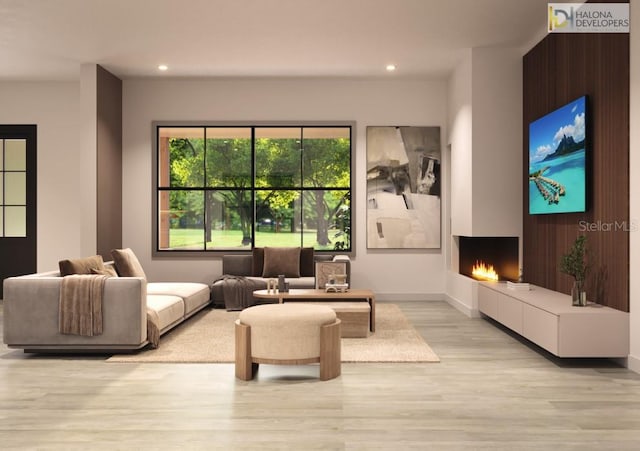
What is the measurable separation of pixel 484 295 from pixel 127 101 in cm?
562

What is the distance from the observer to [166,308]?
18.6ft

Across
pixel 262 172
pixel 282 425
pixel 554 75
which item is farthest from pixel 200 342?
pixel 554 75

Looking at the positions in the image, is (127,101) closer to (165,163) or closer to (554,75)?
(165,163)

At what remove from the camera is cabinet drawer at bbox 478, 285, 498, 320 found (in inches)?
243

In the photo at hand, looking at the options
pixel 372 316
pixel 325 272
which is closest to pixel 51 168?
Answer: pixel 325 272

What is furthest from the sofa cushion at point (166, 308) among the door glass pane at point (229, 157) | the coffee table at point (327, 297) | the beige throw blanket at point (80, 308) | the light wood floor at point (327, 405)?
the door glass pane at point (229, 157)

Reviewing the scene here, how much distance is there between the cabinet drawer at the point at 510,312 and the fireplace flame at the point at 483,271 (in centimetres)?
158

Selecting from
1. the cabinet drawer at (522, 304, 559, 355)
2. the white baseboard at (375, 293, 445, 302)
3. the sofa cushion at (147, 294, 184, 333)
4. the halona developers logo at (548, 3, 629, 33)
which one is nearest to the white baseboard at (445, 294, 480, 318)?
the white baseboard at (375, 293, 445, 302)

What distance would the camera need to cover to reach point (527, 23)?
6.20m

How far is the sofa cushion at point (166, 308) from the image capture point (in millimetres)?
5488

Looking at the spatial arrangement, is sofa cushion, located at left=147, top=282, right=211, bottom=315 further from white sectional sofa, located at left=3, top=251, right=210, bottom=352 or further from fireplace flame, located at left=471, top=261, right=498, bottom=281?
fireplace flame, located at left=471, top=261, right=498, bottom=281

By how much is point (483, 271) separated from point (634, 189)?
11.8ft

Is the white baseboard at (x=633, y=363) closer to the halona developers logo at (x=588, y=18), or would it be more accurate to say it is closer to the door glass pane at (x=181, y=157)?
the halona developers logo at (x=588, y=18)

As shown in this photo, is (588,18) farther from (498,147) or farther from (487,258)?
(487,258)
